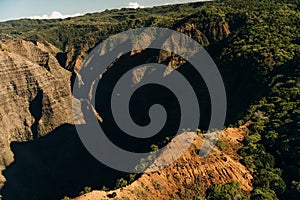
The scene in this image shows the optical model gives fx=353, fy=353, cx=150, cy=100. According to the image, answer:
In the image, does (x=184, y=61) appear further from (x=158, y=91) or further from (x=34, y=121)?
(x=34, y=121)

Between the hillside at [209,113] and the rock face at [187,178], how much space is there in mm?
157

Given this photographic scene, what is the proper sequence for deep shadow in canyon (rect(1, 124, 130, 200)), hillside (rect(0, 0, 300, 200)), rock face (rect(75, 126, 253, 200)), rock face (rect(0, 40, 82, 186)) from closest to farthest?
rock face (rect(75, 126, 253, 200)), hillside (rect(0, 0, 300, 200)), deep shadow in canyon (rect(1, 124, 130, 200)), rock face (rect(0, 40, 82, 186))

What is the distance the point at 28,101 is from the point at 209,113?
6080 centimetres

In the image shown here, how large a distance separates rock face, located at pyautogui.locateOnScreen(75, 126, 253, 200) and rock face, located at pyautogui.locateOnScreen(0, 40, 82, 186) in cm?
6779

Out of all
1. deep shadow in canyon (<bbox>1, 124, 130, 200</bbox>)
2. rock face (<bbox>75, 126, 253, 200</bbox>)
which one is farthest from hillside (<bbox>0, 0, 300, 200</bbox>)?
deep shadow in canyon (<bbox>1, 124, 130, 200</bbox>)

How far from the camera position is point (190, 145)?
186 feet

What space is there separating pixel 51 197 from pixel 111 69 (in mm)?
73107

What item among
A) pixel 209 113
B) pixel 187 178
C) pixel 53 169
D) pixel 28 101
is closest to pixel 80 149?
pixel 53 169

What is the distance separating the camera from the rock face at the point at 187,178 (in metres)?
50.3

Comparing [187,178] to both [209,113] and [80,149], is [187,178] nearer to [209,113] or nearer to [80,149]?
[209,113]

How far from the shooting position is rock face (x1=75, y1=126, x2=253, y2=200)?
5034 cm

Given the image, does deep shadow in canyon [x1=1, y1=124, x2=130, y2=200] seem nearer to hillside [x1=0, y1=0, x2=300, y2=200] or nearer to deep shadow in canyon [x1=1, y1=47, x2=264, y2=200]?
deep shadow in canyon [x1=1, y1=47, x2=264, y2=200]

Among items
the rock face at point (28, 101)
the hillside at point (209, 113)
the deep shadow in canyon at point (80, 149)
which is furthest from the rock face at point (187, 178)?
the rock face at point (28, 101)

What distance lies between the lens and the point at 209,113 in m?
89.9
